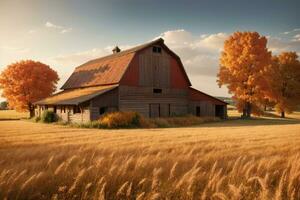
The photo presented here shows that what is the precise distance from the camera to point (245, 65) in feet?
123

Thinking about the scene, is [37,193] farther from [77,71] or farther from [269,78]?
[77,71]

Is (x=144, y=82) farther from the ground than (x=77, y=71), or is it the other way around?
(x=77, y=71)

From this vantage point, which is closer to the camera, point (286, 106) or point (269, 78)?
point (269, 78)

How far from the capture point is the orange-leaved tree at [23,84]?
4388cm

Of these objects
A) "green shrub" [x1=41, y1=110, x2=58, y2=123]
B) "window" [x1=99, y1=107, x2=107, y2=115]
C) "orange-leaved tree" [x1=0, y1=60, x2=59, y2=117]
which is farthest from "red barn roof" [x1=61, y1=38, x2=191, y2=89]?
"green shrub" [x1=41, y1=110, x2=58, y2=123]

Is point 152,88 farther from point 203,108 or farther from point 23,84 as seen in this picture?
point 23,84

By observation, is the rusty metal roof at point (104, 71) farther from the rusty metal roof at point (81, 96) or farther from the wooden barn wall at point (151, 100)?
the wooden barn wall at point (151, 100)

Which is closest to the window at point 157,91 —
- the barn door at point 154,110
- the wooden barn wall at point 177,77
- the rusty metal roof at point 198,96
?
the barn door at point 154,110

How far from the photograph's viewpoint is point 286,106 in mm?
45188

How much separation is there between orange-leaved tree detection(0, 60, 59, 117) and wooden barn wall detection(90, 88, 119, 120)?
756 inches

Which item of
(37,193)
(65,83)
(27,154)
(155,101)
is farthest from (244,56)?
(37,193)

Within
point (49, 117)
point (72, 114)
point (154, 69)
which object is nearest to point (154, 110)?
point (154, 69)

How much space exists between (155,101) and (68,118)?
10.5 m

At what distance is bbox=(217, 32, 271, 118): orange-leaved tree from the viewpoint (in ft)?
120
